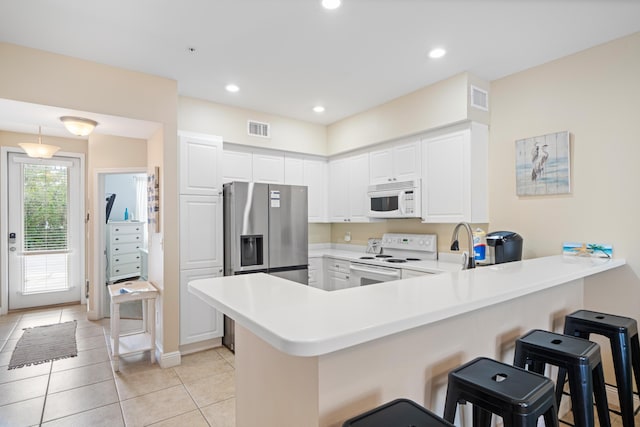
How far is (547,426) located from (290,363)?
99cm

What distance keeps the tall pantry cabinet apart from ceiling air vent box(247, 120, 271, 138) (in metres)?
0.57

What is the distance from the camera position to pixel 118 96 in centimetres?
293

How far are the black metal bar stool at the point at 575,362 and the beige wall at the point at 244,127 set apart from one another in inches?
139

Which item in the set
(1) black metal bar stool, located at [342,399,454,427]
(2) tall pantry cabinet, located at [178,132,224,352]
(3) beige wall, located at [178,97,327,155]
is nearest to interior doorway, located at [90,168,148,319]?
(3) beige wall, located at [178,97,327,155]

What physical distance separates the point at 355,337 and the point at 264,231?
2.87 meters

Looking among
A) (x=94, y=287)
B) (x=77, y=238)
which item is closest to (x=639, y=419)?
(x=94, y=287)

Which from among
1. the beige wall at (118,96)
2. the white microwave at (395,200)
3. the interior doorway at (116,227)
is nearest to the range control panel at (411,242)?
the white microwave at (395,200)

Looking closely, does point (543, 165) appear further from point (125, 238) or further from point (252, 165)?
point (125, 238)

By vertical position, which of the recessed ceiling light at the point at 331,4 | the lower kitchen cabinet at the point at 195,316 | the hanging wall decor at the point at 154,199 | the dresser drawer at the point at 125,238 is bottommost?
the lower kitchen cabinet at the point at 195,316

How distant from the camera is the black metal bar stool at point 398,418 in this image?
1.00m

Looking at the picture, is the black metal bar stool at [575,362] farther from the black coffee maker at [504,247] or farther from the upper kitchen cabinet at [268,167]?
the upper kitchen cabinet at [268,167]

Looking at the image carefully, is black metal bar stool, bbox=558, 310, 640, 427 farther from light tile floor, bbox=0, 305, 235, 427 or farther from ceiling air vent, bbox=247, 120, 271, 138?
ceiling air vent, bbox=247, 120, 271, 138

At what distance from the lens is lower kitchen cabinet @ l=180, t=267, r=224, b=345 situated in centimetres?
340

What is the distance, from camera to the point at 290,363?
3.90 ft
